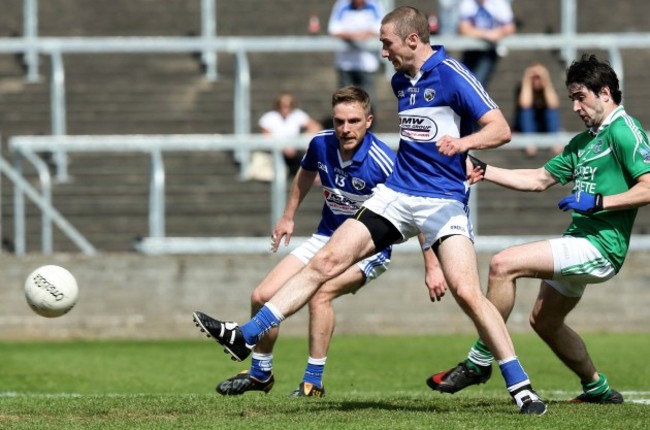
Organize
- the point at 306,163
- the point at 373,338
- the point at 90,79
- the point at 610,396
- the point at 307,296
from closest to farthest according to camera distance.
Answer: the point at 307,296 < the point at 610,396 < the point at 306,163 < the point at 373,338 < the point at 90,79

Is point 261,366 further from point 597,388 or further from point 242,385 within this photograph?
point 597,388

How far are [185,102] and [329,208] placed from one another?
10.9 metres

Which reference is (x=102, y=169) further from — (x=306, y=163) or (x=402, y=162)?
(x=402, y=162)

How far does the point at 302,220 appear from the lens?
61.1ft

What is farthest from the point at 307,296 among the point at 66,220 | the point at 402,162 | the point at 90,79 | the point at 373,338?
the point at 90,79

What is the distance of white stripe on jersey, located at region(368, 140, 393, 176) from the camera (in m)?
10.8

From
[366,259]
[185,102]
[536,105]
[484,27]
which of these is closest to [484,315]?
[366,259]

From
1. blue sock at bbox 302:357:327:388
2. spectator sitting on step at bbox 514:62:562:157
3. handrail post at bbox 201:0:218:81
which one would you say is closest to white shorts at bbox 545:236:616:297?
blue sock at bbox 302:357:327:388

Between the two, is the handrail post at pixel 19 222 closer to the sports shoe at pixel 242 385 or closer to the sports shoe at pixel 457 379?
the sports shoe at pixel 242 385

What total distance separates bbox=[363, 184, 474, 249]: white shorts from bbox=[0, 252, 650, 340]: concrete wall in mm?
7604

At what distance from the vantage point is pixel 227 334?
8.92m

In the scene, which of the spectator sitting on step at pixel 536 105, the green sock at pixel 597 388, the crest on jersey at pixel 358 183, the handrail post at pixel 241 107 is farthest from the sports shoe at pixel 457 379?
the spectator sitting on step at pixel 536 105

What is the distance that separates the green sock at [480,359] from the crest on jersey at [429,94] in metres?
1.81

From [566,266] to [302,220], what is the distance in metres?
9.20
